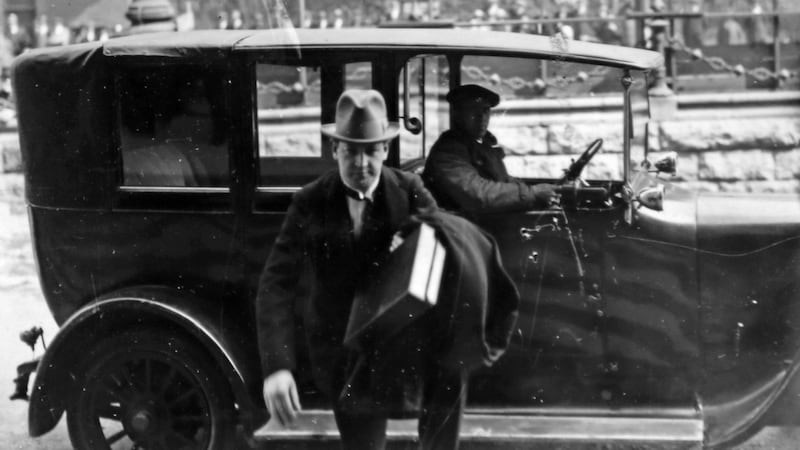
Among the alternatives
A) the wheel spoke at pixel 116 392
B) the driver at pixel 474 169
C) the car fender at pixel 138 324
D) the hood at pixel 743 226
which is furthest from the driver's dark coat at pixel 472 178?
the wheel spoke at pixel 116 392

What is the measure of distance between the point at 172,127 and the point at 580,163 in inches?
64.9

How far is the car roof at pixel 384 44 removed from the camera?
154 inches

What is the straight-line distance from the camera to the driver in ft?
12.9

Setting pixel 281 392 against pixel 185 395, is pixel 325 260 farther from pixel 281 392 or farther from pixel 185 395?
pixel 185 395

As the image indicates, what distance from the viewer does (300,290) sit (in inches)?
159

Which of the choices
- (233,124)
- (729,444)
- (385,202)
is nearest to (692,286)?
(729,444)

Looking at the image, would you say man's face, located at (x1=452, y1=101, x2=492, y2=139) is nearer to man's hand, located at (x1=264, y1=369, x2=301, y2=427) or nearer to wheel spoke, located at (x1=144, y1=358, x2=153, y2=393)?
man's hand, located at (x1=264, y1=369, x2=301, y2=427)

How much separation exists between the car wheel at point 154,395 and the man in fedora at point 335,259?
418 millimetres

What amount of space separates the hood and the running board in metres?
0.72

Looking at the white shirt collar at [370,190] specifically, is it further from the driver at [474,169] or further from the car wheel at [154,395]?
the car wheel at [154,395]

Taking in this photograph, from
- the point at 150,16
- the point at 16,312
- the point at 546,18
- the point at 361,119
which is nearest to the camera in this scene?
the point at 361,119

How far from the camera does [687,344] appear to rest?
4.15m

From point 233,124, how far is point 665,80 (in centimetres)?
677

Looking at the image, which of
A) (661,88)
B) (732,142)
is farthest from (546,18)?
(732,142)
